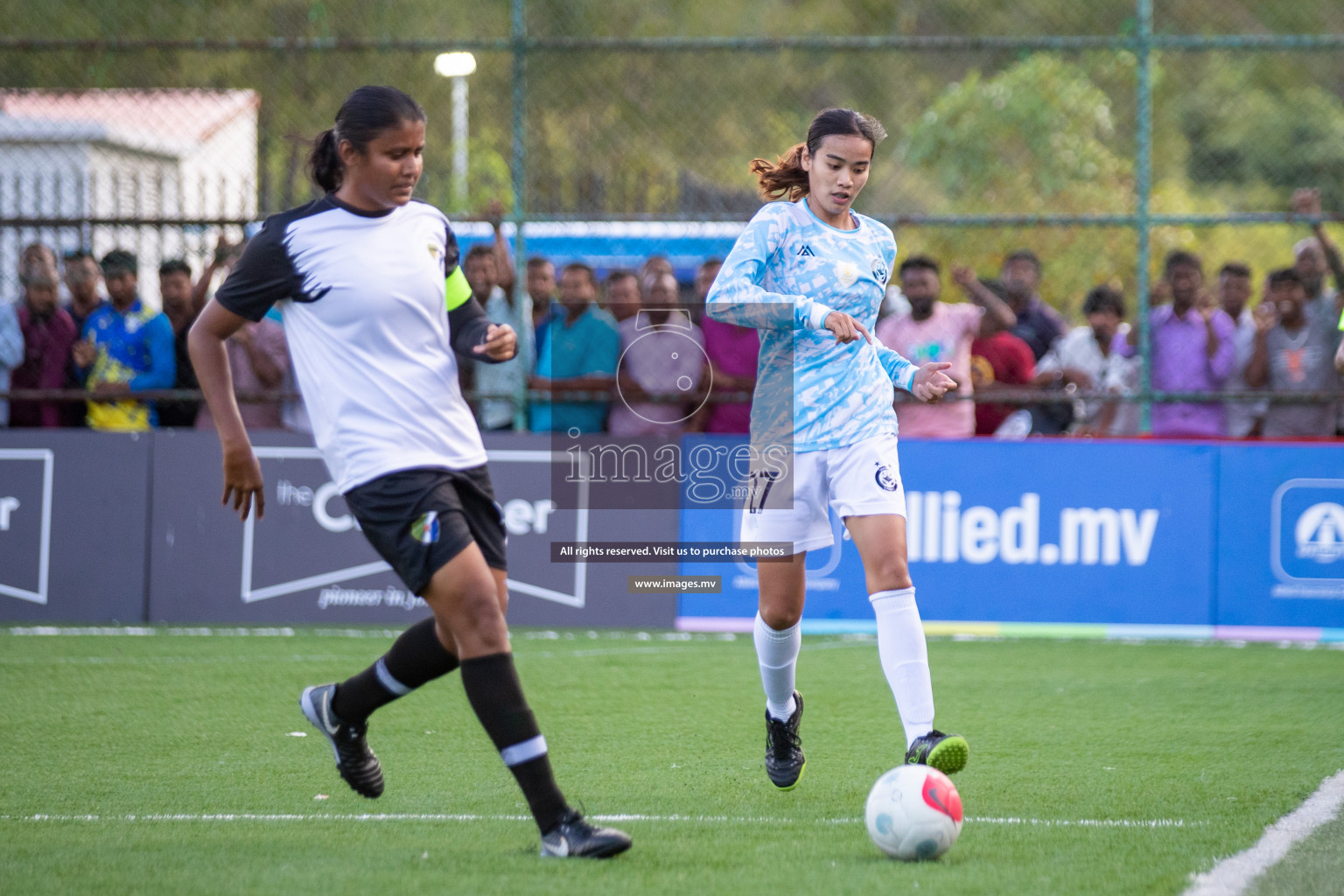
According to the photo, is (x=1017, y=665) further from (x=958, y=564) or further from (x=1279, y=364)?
(x=1279, y=364)

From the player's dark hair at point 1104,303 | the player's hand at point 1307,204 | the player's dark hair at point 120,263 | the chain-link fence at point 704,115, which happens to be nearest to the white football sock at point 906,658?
the chain-link fence at point 704,115

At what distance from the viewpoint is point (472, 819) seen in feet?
15.0

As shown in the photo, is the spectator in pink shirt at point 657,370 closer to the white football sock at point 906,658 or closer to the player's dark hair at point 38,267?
the player's dark hair at point 38,267

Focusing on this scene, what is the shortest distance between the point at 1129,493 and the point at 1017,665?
186 cm

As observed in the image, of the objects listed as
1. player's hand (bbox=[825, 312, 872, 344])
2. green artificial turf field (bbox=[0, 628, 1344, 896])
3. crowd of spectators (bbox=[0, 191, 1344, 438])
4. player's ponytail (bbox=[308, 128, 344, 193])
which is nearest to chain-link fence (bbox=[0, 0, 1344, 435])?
crowd of spectators (bbox=[0, 191, 1344, 438])

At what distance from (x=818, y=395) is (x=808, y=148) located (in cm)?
84

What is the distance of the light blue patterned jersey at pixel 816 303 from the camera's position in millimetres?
4891

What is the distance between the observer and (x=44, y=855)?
4.10 metres

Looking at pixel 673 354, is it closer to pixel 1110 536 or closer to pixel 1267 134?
pixel 1110 536

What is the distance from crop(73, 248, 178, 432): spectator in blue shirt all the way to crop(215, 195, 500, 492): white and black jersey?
614 centimetres

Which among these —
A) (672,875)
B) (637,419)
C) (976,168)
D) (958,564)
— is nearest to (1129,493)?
(958,564)

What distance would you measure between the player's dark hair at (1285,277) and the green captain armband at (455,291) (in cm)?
676

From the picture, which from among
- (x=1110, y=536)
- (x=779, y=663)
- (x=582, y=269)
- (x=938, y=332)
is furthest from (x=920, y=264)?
(x=779, y=663)

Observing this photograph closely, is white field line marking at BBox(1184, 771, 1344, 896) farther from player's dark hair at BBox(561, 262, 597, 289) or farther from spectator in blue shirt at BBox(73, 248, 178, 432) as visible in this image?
spectator in blue shirt at BBox(73, 248, 178, 432)
